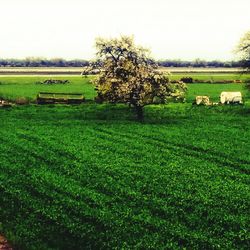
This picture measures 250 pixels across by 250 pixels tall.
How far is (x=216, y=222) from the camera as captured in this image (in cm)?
2028

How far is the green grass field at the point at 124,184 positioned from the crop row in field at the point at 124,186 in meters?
0.05

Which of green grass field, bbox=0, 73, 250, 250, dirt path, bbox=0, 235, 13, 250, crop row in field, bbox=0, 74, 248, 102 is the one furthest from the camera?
crop row in field, bbox=0, 74, 248, 102

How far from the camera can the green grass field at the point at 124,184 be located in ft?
62.4

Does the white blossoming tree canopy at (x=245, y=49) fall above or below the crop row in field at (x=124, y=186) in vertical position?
above

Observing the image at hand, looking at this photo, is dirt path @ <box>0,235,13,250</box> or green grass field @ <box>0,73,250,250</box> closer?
dirt path @ <box>0,235,13,250</box>

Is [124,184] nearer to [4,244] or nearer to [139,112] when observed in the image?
[4,244]

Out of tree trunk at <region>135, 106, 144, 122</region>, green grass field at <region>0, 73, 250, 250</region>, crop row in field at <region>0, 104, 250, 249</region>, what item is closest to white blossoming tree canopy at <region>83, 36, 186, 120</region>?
tree trunk at <region>135, 106, 144, 122</region>

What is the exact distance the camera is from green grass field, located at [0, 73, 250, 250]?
1902 centimetres

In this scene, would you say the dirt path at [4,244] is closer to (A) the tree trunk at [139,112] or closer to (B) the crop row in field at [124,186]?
(B) the crop row in field at [124,186]

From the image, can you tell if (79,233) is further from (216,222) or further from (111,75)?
(111,75)

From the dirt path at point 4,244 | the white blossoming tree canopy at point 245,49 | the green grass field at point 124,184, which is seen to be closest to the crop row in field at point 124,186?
the green grass field at point 124,184

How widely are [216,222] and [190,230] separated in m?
1.55

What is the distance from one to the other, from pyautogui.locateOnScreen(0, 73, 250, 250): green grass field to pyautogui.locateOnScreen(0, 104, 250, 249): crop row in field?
54 millimetres

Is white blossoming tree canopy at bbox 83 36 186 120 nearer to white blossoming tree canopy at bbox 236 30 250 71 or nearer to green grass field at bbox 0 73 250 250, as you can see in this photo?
green grass field at bbox 0 73 250 250
